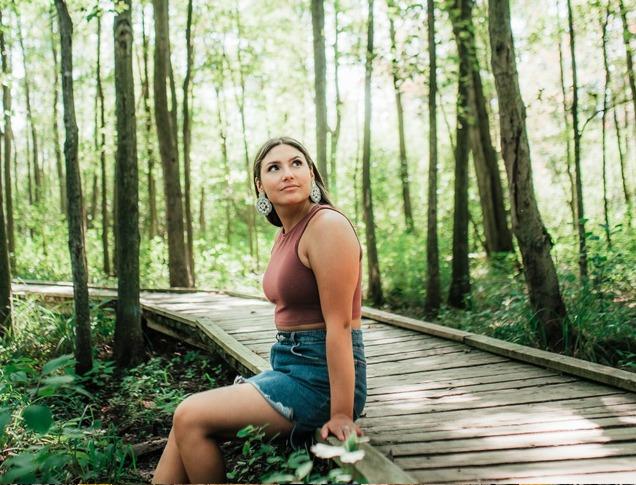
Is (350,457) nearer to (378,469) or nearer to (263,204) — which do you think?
(378,469)

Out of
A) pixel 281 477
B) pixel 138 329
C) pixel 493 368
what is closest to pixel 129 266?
pixel 138 329

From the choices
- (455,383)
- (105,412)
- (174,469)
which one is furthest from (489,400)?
(105,412)

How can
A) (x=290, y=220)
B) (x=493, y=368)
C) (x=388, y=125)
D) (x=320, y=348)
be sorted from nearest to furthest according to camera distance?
1. (x=320, y=348)
2. (x=290, y=220)
3. (x=493, y=368)
4. (x=388, y=125)

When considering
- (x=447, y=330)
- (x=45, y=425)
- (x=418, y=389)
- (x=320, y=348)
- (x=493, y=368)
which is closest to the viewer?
(x=45, y=425)

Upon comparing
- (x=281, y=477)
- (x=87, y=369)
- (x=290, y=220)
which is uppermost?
(x=290, y=220)

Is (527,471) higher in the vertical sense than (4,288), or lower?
lower

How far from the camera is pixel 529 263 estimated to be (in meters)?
5.99

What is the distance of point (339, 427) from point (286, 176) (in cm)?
122

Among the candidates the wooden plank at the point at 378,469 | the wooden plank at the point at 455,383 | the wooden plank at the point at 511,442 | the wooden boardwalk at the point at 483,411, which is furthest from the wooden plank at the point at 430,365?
the wooden plank at the point at 378,469

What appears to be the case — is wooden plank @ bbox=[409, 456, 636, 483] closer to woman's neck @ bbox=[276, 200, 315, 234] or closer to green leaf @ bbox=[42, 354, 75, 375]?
woman's neck @ bbox=[276, 200, 315, 234]

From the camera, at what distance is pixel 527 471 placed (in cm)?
272

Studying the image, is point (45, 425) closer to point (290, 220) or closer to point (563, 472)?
point (290, 220)

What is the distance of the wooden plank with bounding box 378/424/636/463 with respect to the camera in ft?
9.93

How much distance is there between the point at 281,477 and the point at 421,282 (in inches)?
400
